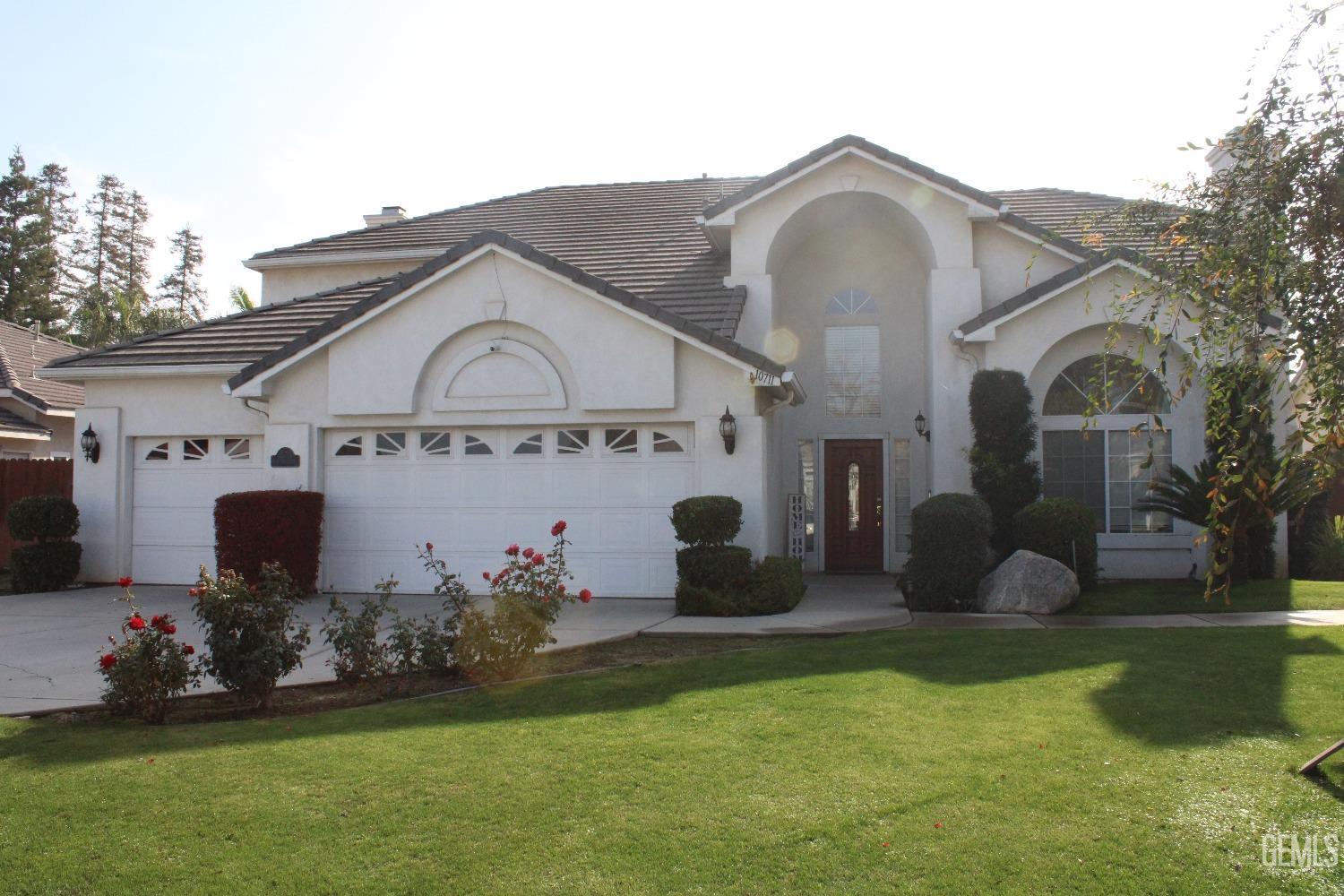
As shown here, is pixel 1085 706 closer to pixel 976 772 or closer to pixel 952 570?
pixel 976 772

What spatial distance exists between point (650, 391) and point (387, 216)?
40.7ft

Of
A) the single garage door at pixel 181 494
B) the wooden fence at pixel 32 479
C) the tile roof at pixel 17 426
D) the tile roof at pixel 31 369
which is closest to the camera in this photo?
the single garage door at pixel 181 494

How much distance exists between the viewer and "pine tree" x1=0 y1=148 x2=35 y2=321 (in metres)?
44.3

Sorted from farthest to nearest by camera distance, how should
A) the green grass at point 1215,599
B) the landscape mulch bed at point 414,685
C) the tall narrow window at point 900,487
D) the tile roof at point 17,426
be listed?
the tile roof at point 17,426
the tall narrow window at point 900,487
the green grass at point 1215,599
the landscape mulch bed at point 414,685

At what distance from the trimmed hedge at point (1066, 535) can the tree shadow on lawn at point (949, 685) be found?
322 cm

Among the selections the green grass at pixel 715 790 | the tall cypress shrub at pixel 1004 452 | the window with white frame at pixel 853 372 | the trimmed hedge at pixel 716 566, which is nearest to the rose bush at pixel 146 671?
the green grass at pixel 715 790

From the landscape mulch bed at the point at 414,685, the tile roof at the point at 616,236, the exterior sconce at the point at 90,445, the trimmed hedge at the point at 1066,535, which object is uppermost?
the tile roof at the point at 616,236

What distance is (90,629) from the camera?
36.4 ft

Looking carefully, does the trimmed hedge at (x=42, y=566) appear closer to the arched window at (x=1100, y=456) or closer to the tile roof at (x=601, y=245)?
the tile roof at (x=601, y=245)

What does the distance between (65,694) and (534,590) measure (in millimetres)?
3869

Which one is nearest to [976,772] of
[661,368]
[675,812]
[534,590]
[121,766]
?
[675,812]

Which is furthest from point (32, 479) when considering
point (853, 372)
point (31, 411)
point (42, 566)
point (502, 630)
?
point (853, 372)

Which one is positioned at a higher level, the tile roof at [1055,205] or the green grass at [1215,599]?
the tile roof at [1055,205]

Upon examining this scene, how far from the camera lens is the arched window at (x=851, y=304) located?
1727 cm
